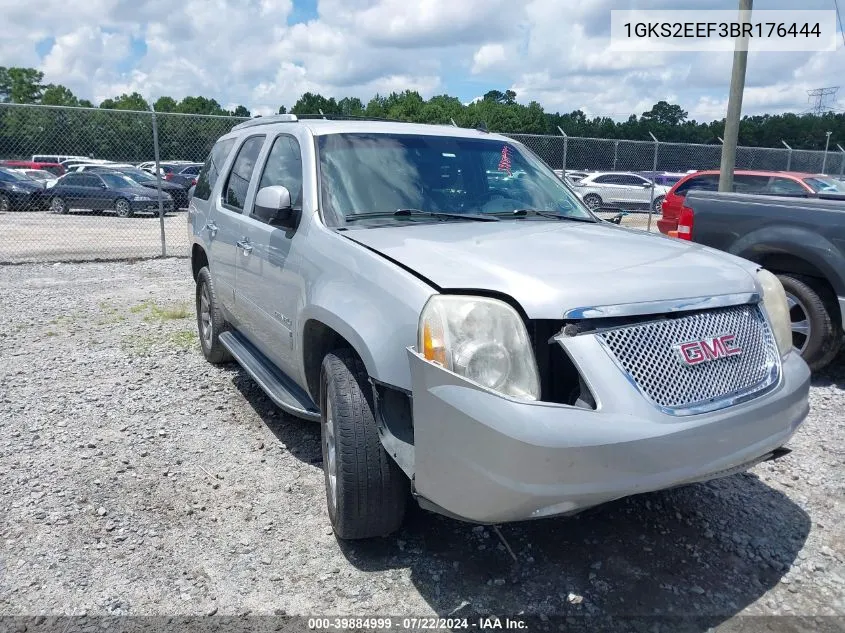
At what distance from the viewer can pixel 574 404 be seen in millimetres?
2455

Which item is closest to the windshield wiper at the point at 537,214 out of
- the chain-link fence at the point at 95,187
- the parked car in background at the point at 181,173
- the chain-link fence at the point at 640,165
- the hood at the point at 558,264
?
the hood at the point at 558,264

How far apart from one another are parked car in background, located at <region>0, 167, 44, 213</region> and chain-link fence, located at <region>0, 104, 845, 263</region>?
0.03 metres

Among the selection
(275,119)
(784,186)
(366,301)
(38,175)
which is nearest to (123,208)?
(38,175)

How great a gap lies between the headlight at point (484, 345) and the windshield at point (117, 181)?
20223mm

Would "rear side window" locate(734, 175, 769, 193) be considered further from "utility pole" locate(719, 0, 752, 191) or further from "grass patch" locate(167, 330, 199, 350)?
"grass patch" locate(167, 330, 199, 350)

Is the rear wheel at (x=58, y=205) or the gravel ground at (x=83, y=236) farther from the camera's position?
the rear wheel at (x=58, y=205)

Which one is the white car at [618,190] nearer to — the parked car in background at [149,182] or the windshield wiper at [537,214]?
the parked car in background at [149,182]

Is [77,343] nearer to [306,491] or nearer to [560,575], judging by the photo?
[306,491]

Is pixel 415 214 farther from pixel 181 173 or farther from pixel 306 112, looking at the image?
pixel 181 173

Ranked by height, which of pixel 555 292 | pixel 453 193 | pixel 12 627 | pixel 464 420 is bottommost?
pixel 12 627

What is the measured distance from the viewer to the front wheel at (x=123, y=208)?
20328mm

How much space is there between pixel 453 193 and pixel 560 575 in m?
2.02

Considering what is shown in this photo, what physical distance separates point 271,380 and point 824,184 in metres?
13.5

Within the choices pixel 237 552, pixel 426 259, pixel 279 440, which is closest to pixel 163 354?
pixel 279 440
